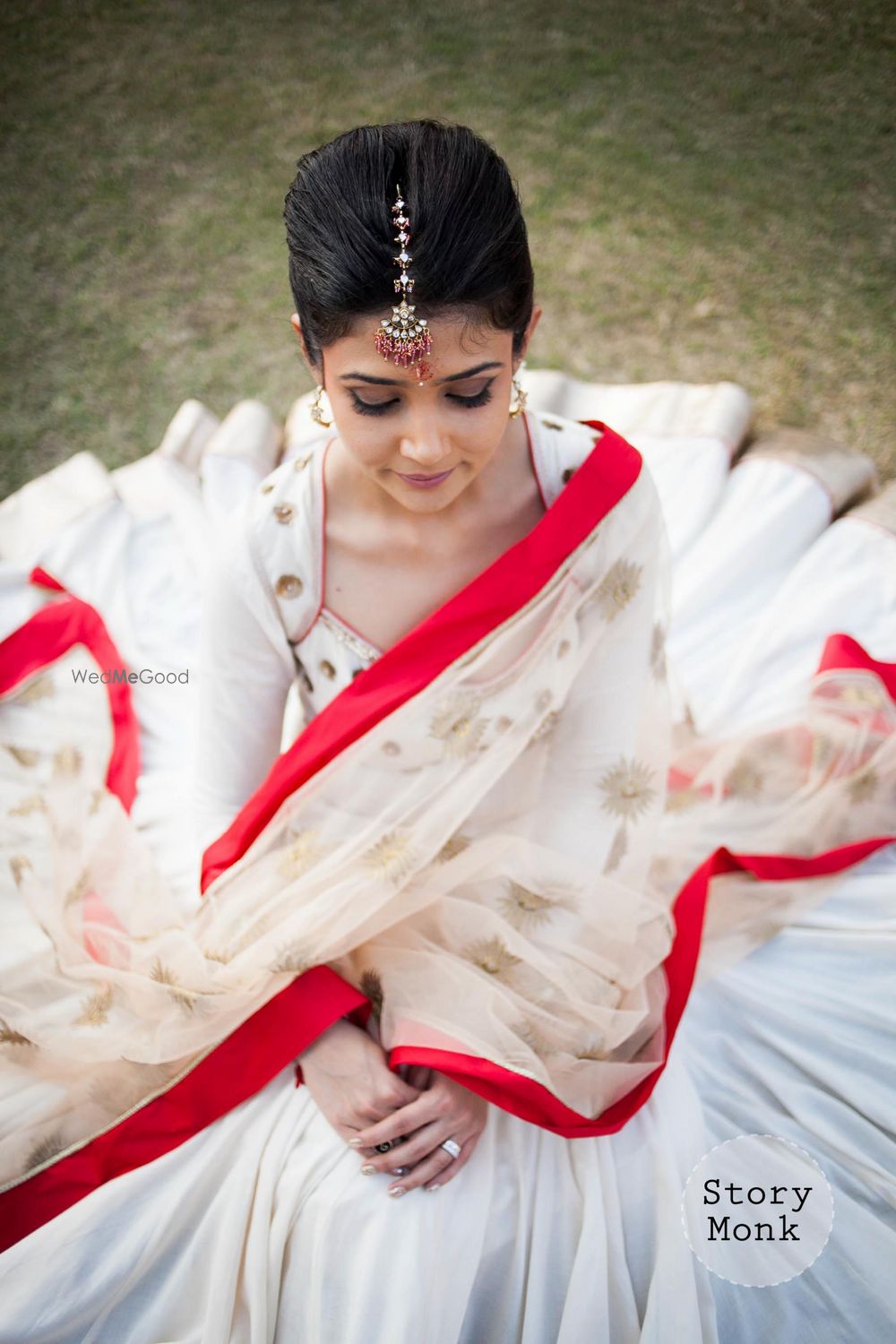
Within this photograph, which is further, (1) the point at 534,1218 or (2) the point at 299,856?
(2) the point at 299,856

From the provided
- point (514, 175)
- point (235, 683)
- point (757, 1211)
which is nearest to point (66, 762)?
point (235, 683)

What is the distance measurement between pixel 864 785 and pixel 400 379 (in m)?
0.97

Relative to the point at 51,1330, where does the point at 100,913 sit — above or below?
above

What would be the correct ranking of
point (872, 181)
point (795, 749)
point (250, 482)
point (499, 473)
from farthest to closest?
point (872, 181) → point (250, 482) → point (795, 749) → point (499, 473)

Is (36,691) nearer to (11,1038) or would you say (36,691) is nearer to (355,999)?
(11,1038)

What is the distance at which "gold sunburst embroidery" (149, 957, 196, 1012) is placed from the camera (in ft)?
4.07

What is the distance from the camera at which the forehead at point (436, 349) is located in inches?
39.7

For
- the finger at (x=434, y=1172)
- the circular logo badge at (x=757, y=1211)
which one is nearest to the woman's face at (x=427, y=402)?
the finger at (x=434, y=1172)

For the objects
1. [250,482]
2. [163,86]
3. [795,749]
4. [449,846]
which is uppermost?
[163,86]

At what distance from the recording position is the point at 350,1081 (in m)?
1.21

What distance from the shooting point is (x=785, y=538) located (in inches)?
77.0

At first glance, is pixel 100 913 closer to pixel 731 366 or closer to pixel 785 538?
pixel 785 538

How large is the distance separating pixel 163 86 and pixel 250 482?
2302 millimetres

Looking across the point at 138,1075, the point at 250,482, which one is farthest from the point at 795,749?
the point at 250,482
